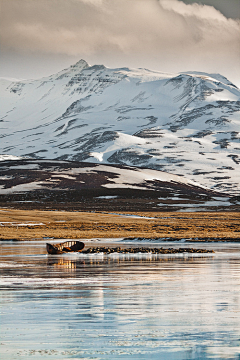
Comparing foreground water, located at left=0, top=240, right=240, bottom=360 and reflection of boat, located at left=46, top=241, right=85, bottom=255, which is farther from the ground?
reflection of boat, located at left=46, top=241, right=85, bottom=255

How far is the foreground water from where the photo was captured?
38.4 feet

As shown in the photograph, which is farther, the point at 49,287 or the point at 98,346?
the point at 49,287

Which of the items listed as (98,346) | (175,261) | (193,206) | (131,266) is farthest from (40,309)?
(193,206)

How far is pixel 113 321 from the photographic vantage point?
14.9 m

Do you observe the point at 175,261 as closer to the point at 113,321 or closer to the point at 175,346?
the point at 113,321

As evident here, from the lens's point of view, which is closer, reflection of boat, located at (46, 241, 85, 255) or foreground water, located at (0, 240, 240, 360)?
foreground water, located at (0, 240, 240, 360)

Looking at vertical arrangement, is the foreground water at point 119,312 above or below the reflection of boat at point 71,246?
below

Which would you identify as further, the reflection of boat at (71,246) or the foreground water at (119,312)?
the reflection of boat at (71,246)

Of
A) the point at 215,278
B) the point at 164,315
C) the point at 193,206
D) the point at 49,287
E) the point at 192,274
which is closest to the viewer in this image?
the point at 164,315

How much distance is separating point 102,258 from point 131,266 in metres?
6.37

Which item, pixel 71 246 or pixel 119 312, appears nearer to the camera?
pixel 119 312

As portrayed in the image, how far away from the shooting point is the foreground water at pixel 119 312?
11.7 m

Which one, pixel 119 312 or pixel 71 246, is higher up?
pixel 71 246

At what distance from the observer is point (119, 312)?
16.3 meters
